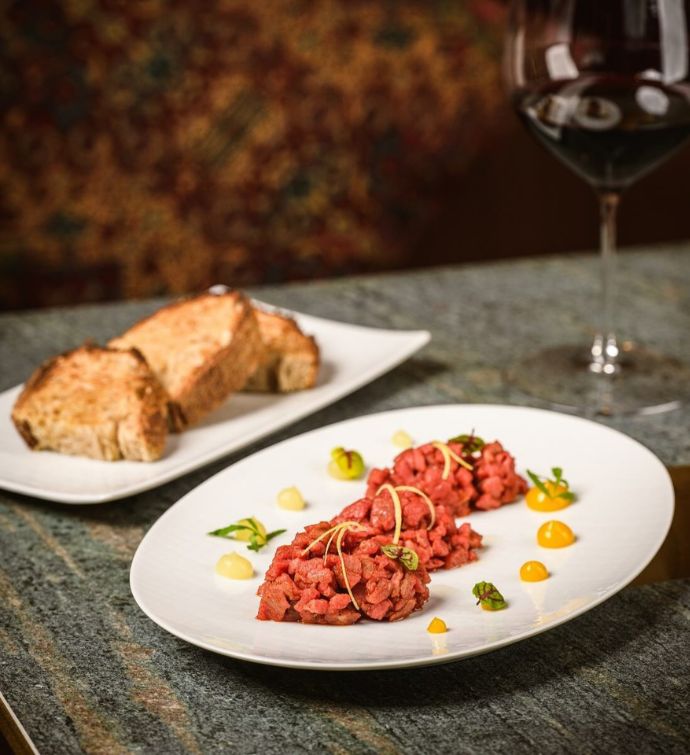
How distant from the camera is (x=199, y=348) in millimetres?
1298

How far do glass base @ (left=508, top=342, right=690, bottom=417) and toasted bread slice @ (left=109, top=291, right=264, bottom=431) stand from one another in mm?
324

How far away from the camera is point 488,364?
1.48 metres

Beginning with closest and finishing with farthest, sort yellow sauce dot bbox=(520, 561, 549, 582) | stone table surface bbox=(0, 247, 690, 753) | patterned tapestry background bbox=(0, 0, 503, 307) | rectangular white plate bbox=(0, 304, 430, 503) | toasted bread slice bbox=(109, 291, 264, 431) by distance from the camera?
stone table surface bbox=(0, 247, 690, 753)
yellow sauce dot bbox=(520, 561, 549, 582)
rectangular white plate bbox=(0, 304, 430, 503)
toasted bread slice bbox=(109, 291, 264, 431)
patterned tapestry background bbox=(0, 0, 503, 307)

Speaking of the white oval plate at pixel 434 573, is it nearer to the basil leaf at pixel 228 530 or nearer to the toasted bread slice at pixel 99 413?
the basil leaf at pixel 228 530

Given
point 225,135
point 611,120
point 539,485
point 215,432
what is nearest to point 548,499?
point 539,485

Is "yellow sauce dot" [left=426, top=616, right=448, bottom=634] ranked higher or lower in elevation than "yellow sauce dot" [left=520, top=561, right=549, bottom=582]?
higher

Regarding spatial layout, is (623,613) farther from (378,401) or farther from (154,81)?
(154,81)

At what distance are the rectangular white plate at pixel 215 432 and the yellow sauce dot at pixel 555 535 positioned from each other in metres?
0.35

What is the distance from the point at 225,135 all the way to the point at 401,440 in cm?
247

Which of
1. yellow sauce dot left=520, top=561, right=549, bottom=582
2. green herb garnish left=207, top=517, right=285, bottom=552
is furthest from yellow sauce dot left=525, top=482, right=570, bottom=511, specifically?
green herb garnish left=207, top=517, right=285, bottom=552

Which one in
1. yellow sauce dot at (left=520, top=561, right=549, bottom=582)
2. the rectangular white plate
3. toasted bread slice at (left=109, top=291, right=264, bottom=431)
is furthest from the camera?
toasted bread slice at (left=109, top=291, right=264, bottom=431)

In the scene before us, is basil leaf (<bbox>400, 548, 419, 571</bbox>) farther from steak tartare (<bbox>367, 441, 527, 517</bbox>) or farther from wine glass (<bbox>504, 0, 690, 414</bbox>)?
wine glass (<bbox>504, 0, 690, 414</bbox>)

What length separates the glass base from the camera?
1.31m

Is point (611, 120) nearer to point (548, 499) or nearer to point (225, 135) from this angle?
point (548, 499)
